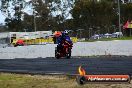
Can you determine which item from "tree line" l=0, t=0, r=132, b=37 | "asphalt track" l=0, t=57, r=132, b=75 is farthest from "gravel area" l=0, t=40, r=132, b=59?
"tree line" l=0, t=0, r=132, b=37

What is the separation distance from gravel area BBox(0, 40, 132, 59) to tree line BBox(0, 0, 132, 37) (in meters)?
42.4

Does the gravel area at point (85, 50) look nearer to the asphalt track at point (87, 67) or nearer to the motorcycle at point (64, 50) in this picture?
the motorcycle at point (64, 50)

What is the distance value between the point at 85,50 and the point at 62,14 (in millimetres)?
63955

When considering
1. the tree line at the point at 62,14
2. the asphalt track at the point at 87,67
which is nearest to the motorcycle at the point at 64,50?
the asphalt track at the point at 87,67

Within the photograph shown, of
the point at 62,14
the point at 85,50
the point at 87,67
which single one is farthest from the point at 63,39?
the point at 62,14

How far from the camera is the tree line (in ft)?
239

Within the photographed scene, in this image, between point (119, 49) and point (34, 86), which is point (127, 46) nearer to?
point (119, 49)

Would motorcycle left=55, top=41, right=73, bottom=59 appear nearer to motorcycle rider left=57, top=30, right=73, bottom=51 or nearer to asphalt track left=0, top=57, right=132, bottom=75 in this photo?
motorcycle rider left=57, top=30, right=73, bottom=51

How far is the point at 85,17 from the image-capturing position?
2916 inches

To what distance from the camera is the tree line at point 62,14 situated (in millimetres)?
72875

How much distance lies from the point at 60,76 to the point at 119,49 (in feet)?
38.9

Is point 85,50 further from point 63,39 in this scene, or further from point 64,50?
point 63,39

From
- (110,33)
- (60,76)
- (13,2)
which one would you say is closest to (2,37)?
(13,2)

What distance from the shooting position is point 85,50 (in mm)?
25938
